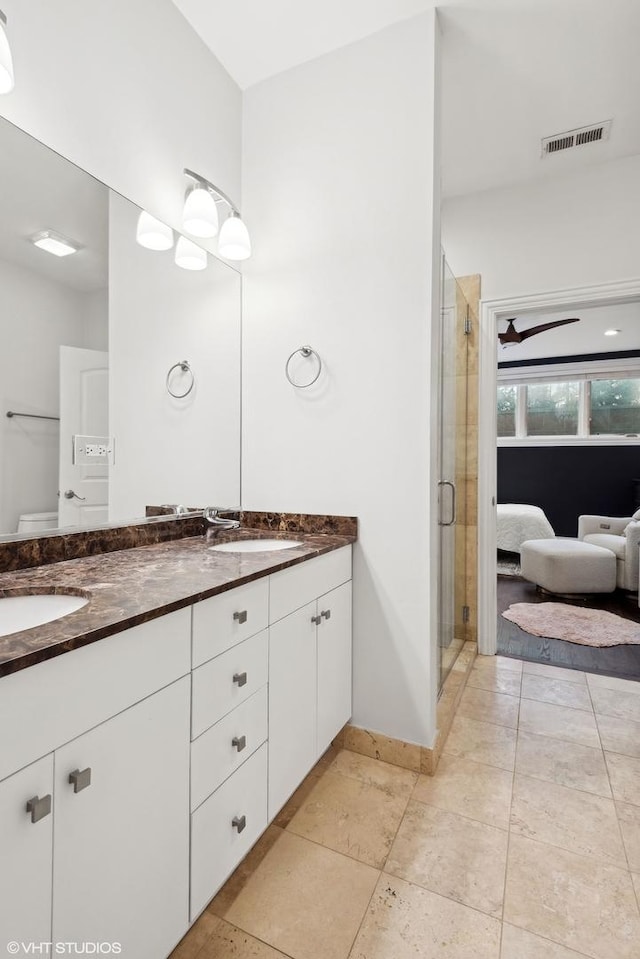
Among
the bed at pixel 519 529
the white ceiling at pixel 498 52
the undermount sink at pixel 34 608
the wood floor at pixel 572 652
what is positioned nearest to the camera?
the undermount sink at pixel 34 608

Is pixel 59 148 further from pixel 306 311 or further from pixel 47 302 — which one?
pixel 306 311

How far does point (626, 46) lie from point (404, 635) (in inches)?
99.9

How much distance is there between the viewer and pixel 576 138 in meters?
2.40

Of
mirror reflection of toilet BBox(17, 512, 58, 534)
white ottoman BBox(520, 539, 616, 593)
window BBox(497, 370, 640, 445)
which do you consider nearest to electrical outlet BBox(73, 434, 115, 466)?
mirror reflection of toilet BBox(17, 512, 58, 534)

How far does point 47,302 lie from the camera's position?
1372 mm

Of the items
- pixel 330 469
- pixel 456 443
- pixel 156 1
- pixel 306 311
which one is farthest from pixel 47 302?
pixel 456 443

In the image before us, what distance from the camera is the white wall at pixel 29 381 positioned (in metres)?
1.26

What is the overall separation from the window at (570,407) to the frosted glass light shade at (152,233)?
5.52m

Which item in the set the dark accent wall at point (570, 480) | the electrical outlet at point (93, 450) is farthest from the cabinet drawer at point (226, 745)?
the dark accent wall at point (570, 480)

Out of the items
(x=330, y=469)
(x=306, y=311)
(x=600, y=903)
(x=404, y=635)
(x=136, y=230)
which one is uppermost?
(x=136, y=230)

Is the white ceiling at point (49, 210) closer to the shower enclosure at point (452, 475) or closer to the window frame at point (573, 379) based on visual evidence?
the shower enclosure at point (452, 475)

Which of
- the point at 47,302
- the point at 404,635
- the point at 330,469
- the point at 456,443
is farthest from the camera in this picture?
the point at 456,443

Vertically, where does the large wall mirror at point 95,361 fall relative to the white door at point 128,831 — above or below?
above

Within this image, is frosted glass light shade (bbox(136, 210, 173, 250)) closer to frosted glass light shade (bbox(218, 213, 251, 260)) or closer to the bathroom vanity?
frosted glass light shade (bbox(218, 213, 251, 260))
